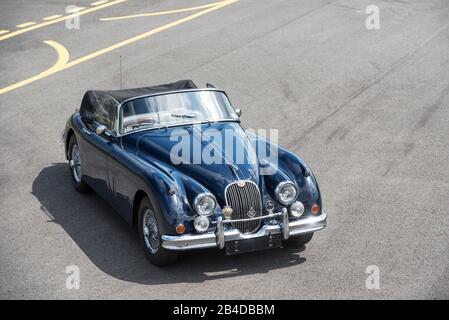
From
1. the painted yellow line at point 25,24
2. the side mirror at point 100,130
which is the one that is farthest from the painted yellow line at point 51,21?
the side mirror at point 100,130

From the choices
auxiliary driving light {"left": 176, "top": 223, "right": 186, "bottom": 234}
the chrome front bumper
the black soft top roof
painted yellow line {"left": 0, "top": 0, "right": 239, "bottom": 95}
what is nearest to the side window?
the black soft top roof

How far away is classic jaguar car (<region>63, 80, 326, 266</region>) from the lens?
31.2 feet

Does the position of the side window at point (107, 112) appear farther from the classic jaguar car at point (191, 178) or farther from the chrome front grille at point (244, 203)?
the chrome front grille at point (244, 203)

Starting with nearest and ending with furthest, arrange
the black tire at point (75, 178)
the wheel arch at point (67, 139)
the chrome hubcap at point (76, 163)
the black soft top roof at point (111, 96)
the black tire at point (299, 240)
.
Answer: the black tire at point (299, 240) < the black soft top roof at point (111, 96) < the black tire at point (75, 178) < the chrome hubcap at point (76, 163) < the wheel arch at point (67, 139)

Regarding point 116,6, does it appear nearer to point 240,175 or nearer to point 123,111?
point 123,111

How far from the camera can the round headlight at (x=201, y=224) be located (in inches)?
371

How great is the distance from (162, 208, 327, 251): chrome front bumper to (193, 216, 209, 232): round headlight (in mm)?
71

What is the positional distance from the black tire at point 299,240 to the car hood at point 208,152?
0.90 m

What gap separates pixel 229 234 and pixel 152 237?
1.06 meters

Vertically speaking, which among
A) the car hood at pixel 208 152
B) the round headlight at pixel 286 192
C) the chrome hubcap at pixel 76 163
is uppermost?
the car hood at pixel 208 152

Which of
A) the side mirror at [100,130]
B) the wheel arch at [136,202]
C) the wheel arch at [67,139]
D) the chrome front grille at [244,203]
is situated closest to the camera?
the chrome front grille at [244,203]

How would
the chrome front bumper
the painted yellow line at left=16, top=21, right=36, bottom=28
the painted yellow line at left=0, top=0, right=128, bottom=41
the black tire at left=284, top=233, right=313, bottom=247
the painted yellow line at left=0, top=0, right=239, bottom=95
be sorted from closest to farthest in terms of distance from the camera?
the chrome front bumper → the black tire at left=284, top=233, right=313, bottom=247 → the painted yellow line at left=0, top=0, right=239, bottom=95 → the painted yellow line at left=0, top=0, right=128, bottom=41 → the painted yellow line at left=16, top=21, right=36, bottom=28

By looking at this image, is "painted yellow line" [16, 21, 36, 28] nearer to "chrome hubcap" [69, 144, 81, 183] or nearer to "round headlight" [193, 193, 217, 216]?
"chrome hubcap" [69, 144, 81, 183]

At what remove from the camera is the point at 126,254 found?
1024cm
